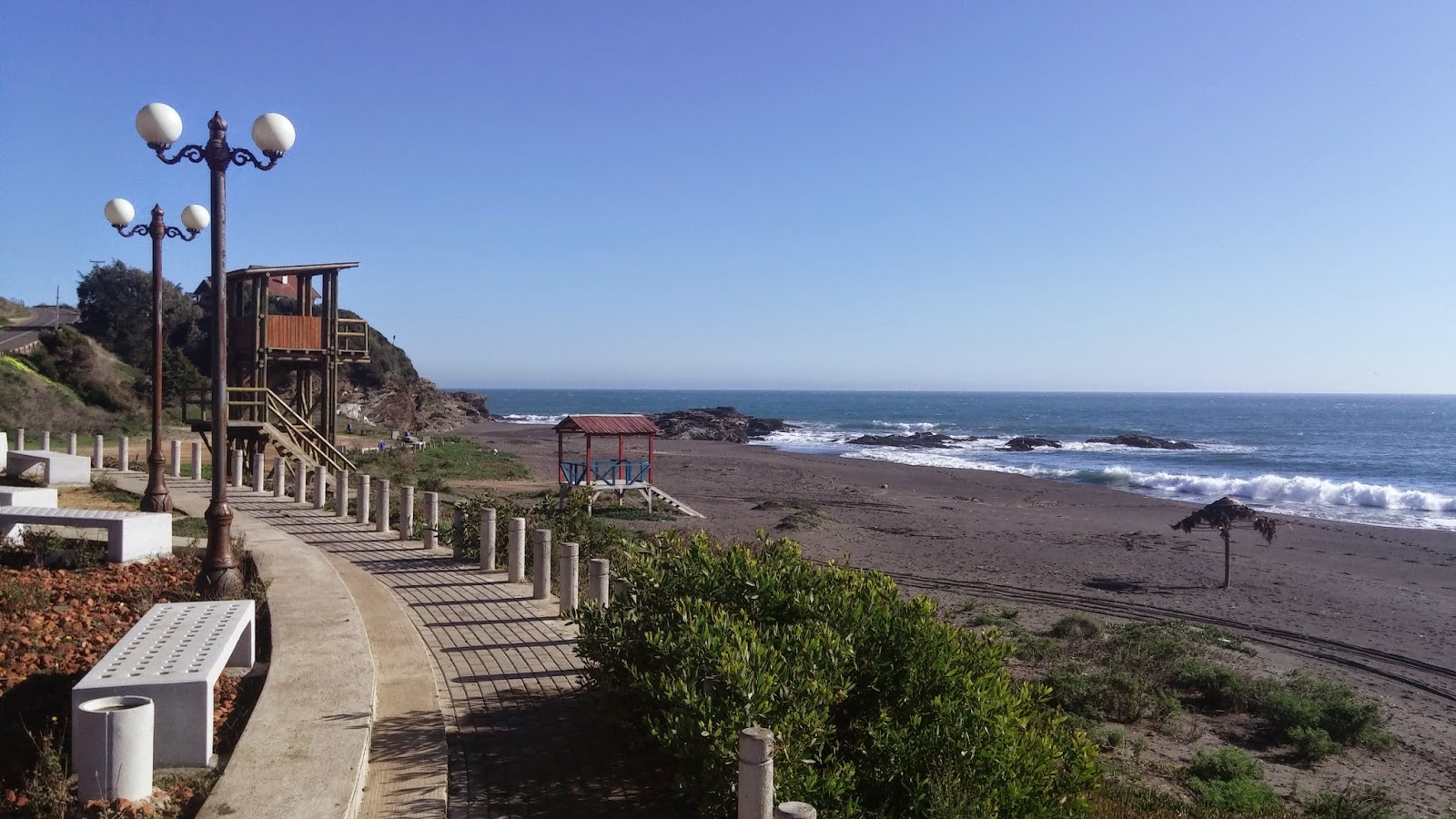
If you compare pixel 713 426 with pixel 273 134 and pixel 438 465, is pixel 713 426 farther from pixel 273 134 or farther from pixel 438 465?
pixel 273 134

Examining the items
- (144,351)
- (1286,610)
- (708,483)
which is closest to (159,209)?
(1286,610)

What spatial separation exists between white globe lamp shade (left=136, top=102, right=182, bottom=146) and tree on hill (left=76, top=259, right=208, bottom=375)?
40403 mm

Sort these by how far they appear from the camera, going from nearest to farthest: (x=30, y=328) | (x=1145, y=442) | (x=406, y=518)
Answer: (x=406, y=518)
(x=30, y=328)
(x=1145, y=442)

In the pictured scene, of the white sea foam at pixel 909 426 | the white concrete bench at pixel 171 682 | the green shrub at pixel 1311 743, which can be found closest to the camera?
the white concrete bench at pixel 171 682

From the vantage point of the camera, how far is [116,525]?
29.0ft

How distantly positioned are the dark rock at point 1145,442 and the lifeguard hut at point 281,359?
201ft

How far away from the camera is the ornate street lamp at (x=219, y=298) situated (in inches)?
316

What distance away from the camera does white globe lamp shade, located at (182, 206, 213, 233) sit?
12.1m

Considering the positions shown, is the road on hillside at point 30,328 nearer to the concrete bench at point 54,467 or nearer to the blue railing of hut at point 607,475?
the blue railing of hut at point 607,475

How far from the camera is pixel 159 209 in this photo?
11734 mm

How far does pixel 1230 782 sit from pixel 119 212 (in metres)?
13.8

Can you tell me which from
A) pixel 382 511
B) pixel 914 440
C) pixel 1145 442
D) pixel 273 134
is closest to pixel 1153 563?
pixel 382 511

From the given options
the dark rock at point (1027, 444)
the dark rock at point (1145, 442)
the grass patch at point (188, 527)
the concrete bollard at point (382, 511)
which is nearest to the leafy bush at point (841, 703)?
the grass patch at point (188, 527)

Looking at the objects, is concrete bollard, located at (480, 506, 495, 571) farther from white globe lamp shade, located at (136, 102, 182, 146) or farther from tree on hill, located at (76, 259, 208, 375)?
tree on hill, located at (76, 259, 208, 375)
